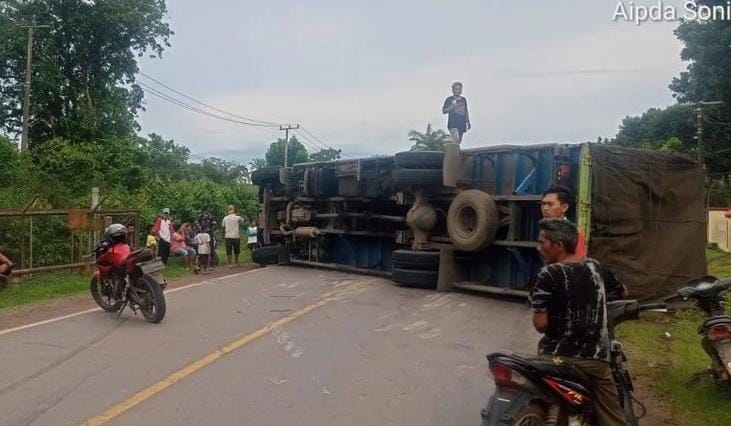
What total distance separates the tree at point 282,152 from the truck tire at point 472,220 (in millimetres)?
38739

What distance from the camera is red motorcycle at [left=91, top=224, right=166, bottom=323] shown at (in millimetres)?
8906

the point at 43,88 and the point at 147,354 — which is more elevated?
the point at 43,88

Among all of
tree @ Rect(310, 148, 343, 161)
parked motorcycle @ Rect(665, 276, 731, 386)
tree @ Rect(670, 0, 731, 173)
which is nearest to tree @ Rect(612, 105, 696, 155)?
tree @ Rect(670, 0, 731, 173)

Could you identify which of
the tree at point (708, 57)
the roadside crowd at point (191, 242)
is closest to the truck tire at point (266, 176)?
the roadside crowd at point (191, 242)

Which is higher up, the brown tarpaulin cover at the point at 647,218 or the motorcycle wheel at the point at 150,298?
the brown tarpaulin cover at the point at 647,218

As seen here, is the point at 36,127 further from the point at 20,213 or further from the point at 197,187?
the point at 20,213

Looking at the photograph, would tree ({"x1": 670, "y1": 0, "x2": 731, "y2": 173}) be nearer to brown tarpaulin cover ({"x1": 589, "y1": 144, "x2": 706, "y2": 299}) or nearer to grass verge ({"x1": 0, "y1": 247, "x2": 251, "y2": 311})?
brown tarpaulin cover ({"x1": 589, "y1": 144, "x2": 706, "y2": 299})

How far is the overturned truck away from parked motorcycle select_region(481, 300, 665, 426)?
558 centimetres

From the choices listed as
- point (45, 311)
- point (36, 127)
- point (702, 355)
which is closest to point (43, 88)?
point (36, 127)

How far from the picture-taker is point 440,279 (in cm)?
1157

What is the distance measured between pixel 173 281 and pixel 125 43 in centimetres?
2544

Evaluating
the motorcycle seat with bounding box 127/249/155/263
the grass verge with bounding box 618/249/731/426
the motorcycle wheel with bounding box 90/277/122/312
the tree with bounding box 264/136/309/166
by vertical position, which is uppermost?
the tree with bounding box 264/136/309/166

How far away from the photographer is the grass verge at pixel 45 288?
10916mm

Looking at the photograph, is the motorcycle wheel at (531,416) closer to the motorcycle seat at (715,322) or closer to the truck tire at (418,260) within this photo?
the motorcycle seat at (715,322)
